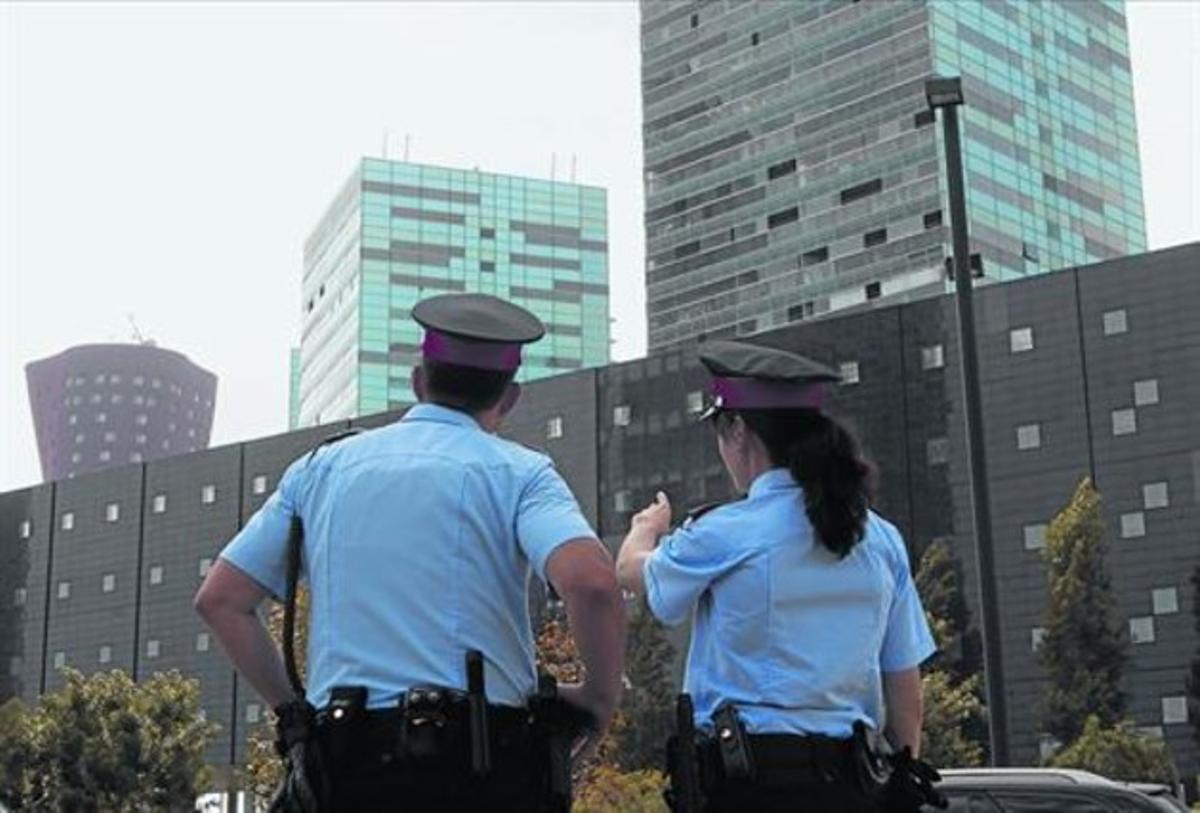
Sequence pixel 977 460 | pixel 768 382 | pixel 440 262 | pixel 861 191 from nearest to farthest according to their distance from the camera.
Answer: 1. pixel 768 382
2. pixel 977 460
3. pixel 861 191
4. pixel 440 262

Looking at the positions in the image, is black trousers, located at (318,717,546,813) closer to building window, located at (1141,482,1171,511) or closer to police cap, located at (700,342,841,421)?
police cap, located at (700,342,841,421)

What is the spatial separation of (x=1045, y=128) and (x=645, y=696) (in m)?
69.4

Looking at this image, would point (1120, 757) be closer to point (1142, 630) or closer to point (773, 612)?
point (1142, 630)

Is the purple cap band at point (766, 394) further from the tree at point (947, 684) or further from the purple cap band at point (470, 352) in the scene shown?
the tree at point (947, 684)

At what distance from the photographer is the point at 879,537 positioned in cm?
411

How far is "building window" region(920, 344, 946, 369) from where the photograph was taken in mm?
52969

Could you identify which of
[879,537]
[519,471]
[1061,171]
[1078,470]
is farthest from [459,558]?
[1061,171]

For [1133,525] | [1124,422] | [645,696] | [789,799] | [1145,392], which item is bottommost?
[645,696]

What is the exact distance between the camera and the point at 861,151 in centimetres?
10369

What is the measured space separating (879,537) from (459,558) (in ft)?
3.70

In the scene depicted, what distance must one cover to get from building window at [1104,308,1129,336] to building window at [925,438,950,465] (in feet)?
19.3

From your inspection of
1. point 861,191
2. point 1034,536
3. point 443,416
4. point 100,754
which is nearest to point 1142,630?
point 1034,536

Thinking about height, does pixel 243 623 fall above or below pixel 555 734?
above

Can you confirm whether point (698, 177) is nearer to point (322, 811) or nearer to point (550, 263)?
point (550, 263)
